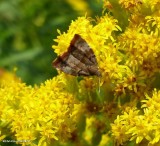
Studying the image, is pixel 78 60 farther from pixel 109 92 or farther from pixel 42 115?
pixel 42 115

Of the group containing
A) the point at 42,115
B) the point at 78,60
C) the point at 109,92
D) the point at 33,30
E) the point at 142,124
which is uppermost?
the point at 33,30

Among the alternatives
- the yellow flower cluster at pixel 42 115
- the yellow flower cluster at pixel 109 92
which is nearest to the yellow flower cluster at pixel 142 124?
the yellow flower cluster at pixel 109 92

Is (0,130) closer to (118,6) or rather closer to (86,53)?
(86,53)

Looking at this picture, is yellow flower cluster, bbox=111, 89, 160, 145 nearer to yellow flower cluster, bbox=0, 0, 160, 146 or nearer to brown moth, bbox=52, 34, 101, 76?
yellow flower cluster, bbox=0, 0, 160, 146

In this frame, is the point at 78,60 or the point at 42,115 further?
the point at 42,115

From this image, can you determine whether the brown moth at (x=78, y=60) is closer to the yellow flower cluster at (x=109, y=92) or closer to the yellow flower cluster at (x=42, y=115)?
the yellow flower cluster at (x=109, y=92)

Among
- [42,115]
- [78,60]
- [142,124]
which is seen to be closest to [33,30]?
[42,115]
